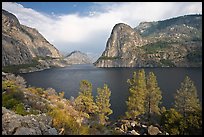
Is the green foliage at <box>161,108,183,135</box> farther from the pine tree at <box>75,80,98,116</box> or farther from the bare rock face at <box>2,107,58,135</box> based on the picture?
the bare rock face at <box>2,107,58,135</box>

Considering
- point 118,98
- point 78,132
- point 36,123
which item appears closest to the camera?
point 36,123

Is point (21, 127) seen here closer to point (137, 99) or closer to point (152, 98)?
point (137, 99)

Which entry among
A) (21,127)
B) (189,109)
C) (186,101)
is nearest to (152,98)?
(186,101)

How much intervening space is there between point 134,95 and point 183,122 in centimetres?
1841

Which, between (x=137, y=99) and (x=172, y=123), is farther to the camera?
(x=137, y=99)

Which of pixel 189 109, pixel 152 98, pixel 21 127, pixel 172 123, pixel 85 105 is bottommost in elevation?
pixel 172 123

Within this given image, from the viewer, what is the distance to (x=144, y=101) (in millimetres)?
57875

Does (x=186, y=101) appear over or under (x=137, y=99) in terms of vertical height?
over

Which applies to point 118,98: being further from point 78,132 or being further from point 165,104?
point 78,132

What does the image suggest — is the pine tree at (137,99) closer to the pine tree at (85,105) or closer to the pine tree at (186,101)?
the pine tree at (85,105)

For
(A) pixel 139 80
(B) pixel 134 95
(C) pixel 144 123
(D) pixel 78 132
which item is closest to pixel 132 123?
(C) pixel 144 123

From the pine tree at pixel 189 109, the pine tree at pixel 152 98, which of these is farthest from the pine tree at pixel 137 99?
the pine tree at pixel 189 109

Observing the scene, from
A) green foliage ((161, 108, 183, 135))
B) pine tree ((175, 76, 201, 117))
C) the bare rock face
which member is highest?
the bare rock face

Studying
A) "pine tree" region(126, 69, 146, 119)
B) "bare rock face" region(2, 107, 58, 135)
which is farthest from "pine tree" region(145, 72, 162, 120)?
"bare rock face" region(2, 107, 58, 135)
